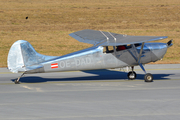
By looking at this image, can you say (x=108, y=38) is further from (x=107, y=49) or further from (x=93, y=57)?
(x=93, y=57)

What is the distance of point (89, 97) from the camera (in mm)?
10969

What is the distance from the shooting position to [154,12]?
164ft

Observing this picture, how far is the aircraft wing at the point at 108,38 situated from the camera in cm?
1272

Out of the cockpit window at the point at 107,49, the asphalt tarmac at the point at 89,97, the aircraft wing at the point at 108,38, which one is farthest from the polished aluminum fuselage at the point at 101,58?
the asphalt tarmac at the point at 89,97

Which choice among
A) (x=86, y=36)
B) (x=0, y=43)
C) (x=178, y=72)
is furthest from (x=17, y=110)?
(x=0, y=43)

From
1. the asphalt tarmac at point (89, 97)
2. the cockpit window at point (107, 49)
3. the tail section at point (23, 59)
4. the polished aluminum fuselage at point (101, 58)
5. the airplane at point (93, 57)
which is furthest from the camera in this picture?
the cockpit window at point (107, 49)

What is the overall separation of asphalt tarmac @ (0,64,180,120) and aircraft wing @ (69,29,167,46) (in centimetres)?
195

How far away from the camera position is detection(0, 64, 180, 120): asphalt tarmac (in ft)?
28.5

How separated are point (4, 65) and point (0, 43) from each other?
33.6 ft

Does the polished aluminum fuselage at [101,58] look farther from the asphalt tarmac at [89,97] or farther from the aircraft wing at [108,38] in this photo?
the asphalt tarmac at [89,97]

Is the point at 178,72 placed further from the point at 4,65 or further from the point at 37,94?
the point at 4,65

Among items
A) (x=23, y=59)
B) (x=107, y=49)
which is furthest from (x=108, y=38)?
(x=23, y=59)

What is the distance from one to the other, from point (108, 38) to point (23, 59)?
14.1 feet

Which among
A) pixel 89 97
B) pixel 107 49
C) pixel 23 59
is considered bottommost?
pixel 89 97
